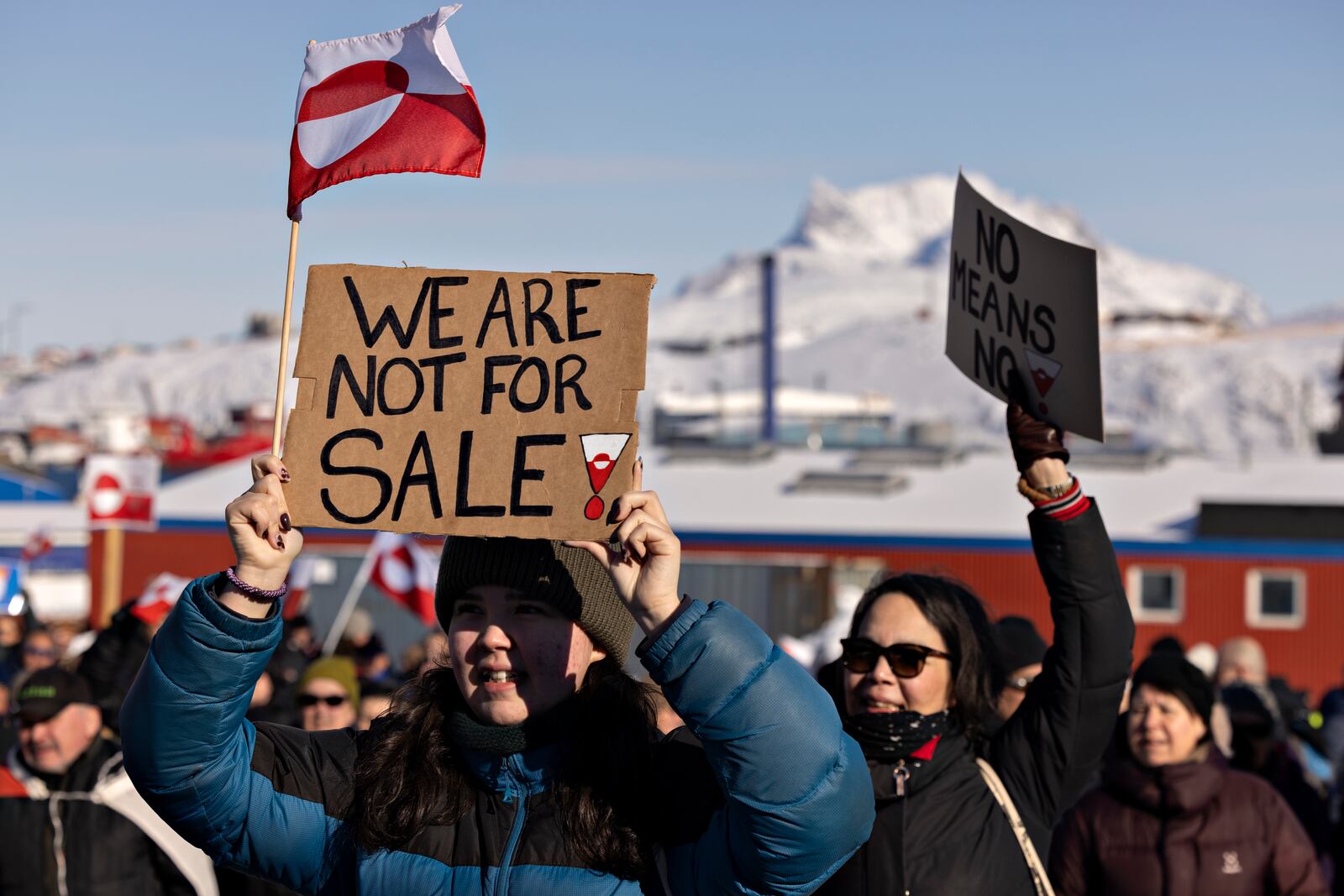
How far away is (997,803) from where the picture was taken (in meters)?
4.13

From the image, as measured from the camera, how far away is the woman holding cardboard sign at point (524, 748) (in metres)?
2.82

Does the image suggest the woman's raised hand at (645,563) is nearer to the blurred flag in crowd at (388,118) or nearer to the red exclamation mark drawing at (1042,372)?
the blurred flag in crowd at (388,118)

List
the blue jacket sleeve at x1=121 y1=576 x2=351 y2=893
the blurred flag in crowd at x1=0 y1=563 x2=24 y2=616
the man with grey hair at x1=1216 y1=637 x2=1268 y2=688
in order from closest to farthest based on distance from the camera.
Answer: the blue jacket sleeve at x1=121 y1=576 x2=351 y2=893, the blurred flag in crowd at x1=0 y1=563 x2=24 y2=616, the man with grey hair at x1=1216 y1=637 x2=1268 y2=688

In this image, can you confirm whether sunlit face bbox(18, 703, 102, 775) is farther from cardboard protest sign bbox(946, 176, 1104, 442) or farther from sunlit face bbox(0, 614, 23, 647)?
sunlit face bbox(0, 614, 23, 647)

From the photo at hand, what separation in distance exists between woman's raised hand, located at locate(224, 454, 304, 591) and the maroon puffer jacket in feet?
10.6

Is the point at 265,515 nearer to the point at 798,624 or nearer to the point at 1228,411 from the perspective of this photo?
the point at 798,624

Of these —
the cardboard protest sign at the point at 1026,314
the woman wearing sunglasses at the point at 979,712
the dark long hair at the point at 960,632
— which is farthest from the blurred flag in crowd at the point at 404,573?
the cardboard protest sign at the point at 1026,314

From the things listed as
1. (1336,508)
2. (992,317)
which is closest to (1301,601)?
(1336,508)

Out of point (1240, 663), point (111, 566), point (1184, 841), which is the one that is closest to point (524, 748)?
point (1184, 841)

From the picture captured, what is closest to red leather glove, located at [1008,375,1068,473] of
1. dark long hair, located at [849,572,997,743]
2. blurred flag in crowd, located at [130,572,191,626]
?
dark long hair, located at [849,572,997,743]

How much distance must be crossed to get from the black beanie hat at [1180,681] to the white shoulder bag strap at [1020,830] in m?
1.47

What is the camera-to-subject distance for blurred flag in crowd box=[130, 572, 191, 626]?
9.67 m

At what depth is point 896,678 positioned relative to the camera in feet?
14.0

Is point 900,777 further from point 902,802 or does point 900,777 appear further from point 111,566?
point 111,566
